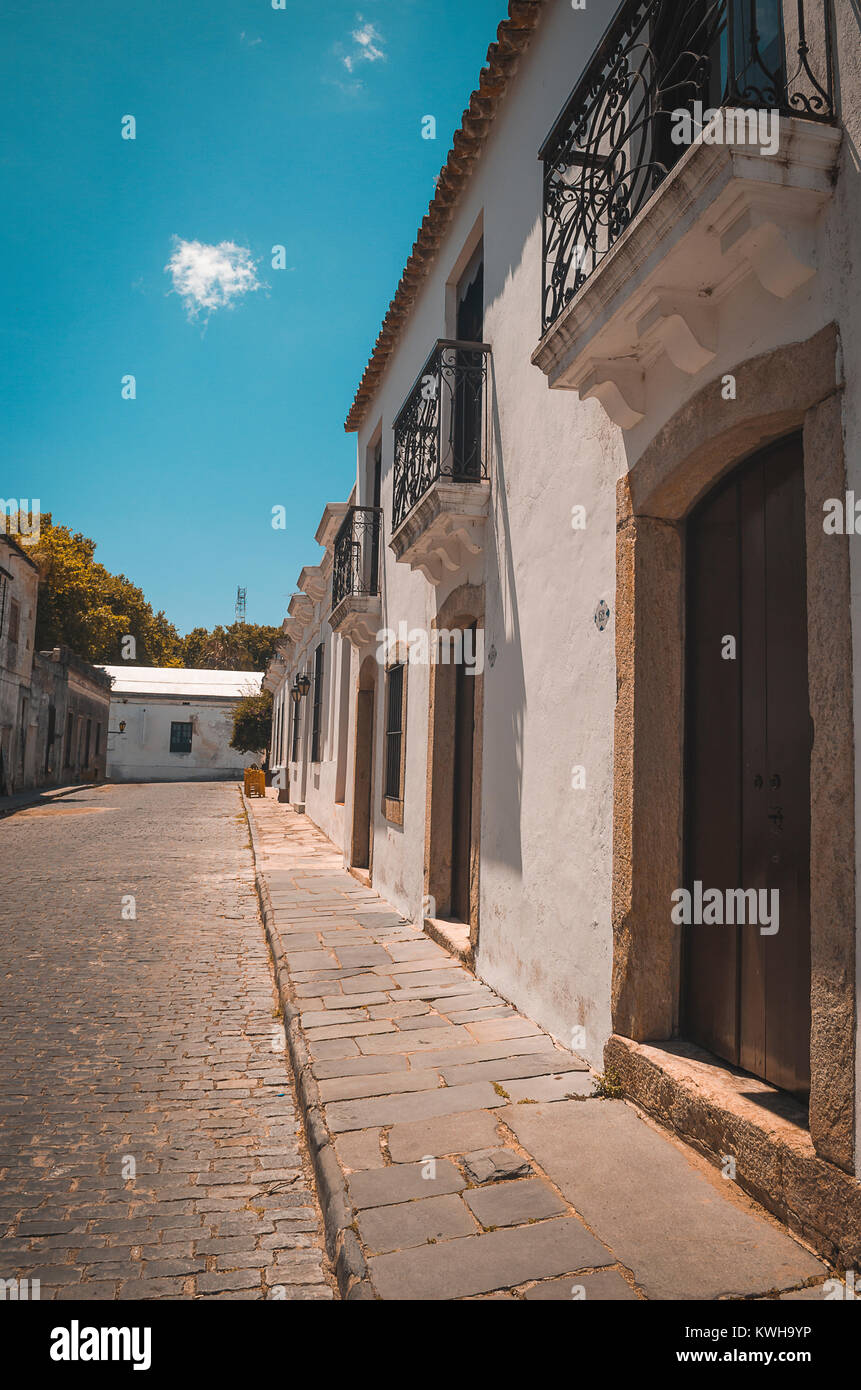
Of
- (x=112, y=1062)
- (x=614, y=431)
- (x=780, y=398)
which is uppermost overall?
(x=614, y=431)

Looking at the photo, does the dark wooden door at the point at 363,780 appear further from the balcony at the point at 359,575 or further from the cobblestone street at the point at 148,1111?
the cobblestone street at the point at 148,1111

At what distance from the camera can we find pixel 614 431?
3953 millimetres

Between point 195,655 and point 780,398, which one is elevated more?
point 195,655

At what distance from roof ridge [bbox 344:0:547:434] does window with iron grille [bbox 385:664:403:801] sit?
3.55m

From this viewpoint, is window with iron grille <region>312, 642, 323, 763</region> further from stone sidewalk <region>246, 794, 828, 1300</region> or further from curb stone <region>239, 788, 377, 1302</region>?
stone sidewalk <region>246, 794, 828, 1300</region>

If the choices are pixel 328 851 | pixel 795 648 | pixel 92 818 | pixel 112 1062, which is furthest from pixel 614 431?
pixel 92 818

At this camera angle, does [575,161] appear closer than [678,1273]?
No

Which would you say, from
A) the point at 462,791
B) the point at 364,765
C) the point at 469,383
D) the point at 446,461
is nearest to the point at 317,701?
the point at 364,765

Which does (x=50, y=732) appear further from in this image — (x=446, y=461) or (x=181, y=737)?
(x=446, y=461)

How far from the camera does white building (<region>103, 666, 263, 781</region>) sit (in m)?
41.2

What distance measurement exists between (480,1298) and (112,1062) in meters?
2.72

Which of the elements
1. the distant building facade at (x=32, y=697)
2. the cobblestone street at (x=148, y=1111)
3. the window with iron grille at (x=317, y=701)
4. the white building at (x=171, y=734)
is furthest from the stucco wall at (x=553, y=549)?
the white building at (x=171, y=734)

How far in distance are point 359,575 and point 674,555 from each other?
23.1ft
